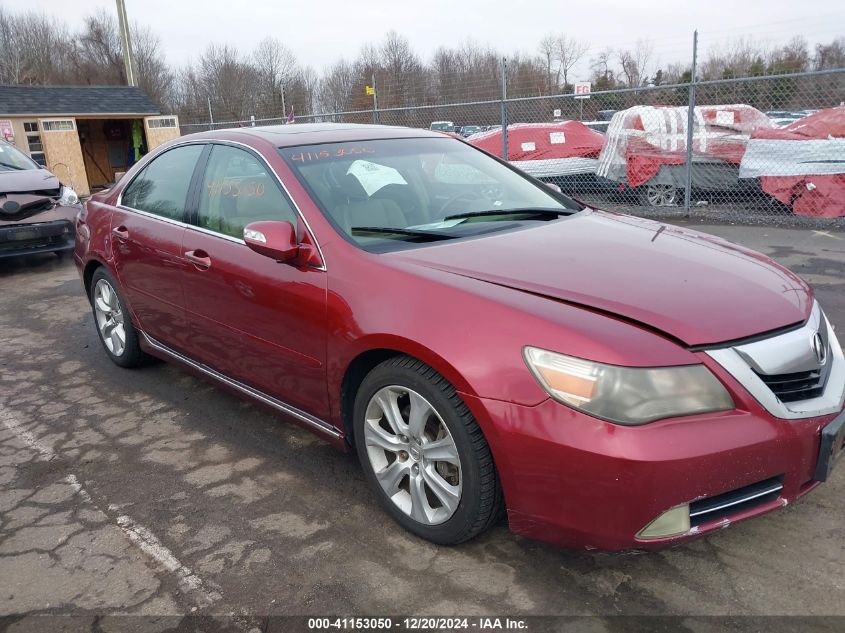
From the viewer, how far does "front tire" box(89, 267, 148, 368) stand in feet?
14.8

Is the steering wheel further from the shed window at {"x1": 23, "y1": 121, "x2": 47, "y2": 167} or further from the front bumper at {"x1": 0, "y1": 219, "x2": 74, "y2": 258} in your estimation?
the shed window at {"x1": 23, "y1": 121, "x2": 47, "y2": 167}

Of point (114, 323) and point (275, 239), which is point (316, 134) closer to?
point (275, 239)

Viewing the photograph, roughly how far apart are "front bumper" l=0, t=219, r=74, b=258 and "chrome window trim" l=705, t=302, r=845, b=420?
8.04m

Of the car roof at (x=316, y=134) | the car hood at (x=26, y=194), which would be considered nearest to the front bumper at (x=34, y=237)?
the car hood at (x=26, y=194)

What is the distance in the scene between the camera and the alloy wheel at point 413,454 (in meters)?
2.51

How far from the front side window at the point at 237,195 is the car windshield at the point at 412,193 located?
16 centimetres

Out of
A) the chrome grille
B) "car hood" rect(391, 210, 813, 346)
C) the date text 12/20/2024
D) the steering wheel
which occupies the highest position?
the steering wheel

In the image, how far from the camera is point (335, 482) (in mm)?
3207

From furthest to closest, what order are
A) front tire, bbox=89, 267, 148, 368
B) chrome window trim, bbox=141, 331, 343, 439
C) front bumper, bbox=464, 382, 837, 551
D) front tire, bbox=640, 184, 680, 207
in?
front tire, bbox=640, 184, 680, 207 < front tire, bbox=89, 267, 148, 368 < chrome window trim, bbox=141, 331, 343, 439 < front bumper, bbox=464, 382, 837, 551

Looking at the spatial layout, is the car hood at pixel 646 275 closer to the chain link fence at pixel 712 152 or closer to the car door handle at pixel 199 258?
the car door handle at pixel 199 258

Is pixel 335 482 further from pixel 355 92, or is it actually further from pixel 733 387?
pixel 355 92

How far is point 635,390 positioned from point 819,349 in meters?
0.85

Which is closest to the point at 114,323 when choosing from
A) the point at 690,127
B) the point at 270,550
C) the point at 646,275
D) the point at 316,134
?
the point at 316,134

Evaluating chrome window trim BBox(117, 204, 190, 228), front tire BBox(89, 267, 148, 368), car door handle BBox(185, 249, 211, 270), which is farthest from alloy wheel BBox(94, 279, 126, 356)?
car door handle BBox(185, 249, 211, 270)
